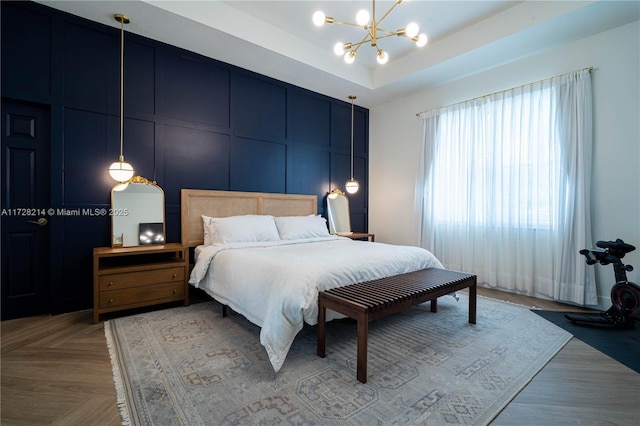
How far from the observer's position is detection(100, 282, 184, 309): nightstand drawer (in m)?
2.84

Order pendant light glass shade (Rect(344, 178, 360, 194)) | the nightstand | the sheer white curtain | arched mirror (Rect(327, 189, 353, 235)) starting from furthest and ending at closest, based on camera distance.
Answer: pendant light glass shade (Rect(344, 178, 360, 194)) → arched mirror (Rect(327, 189, 353, 235)) → the sheer white curtain → the nightstand

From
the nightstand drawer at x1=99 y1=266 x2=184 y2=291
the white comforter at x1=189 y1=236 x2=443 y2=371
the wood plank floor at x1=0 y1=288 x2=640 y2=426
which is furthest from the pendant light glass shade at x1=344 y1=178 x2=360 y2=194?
the wood plank floor at x1=0 y1=288 x2=640 y2=426

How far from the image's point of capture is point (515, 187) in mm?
3906

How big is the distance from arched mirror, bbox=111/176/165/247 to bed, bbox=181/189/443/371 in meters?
0.30

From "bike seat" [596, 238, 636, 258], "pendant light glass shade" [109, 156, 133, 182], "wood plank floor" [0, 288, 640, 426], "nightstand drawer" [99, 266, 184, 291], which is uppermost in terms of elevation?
"pendant light glass shade" [109, 156, 133, 182]

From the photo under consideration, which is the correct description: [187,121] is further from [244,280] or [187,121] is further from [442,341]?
[442,341]

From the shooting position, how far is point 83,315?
2.98m

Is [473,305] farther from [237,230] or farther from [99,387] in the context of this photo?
[99,387]

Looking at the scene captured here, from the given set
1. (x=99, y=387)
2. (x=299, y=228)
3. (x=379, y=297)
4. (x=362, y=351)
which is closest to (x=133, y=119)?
(x=299, y=228)

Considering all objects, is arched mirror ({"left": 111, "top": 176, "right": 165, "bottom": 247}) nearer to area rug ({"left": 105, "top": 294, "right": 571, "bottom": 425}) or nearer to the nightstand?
the nightstand

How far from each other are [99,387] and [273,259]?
4.53 feet

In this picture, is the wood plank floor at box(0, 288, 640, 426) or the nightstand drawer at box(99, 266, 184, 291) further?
the nightstand drawer at box(99, 266, 184, 291)

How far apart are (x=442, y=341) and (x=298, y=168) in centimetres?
336

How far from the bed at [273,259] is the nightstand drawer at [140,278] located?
19 cm
